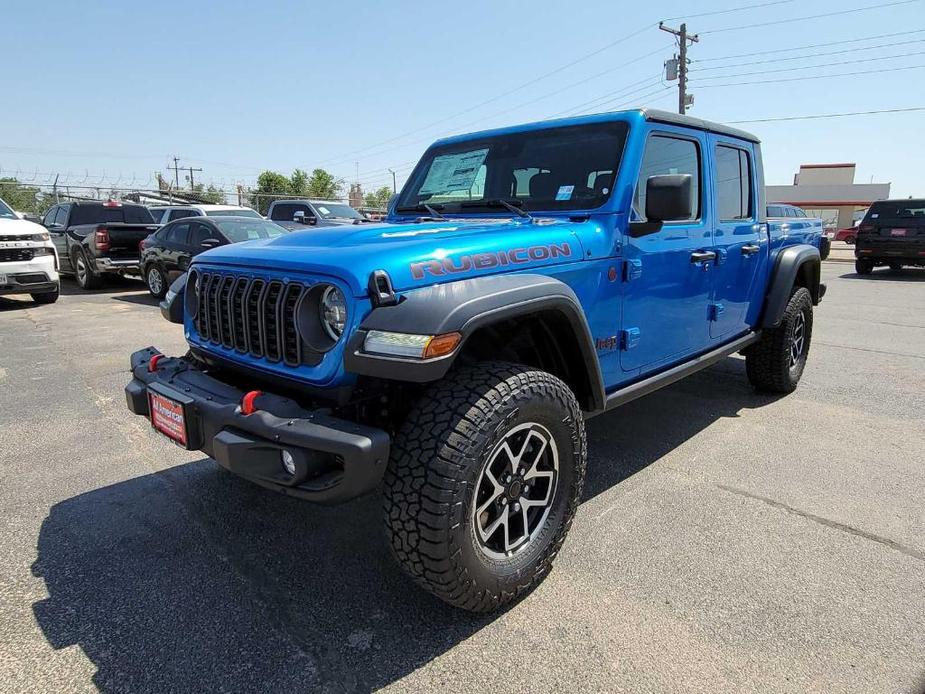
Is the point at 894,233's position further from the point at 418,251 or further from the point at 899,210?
the point at 418,251

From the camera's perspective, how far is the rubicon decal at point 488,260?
7.10 ft

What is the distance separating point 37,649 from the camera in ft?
6.78

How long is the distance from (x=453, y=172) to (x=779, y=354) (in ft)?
9.79

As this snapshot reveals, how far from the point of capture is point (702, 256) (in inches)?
138

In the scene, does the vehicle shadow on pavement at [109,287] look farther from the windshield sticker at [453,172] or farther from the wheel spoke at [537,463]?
the wheel spoke at [537,463]

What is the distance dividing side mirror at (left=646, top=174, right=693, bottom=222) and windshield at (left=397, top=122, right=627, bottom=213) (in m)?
0.23

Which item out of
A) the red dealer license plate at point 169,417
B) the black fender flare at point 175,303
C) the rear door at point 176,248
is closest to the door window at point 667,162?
the red dealer license plate at point 169,417

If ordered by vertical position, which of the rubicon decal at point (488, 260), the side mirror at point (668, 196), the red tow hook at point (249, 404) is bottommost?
the red tow hook at point (249, 404)

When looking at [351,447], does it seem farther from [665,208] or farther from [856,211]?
[856,211]

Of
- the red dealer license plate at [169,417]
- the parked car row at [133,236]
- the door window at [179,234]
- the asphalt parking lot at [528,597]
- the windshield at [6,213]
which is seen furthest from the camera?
the door window at [179,234]

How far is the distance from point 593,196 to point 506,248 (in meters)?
0.81

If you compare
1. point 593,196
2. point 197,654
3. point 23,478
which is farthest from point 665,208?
point 23,478

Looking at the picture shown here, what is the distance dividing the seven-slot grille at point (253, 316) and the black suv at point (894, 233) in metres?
16.3

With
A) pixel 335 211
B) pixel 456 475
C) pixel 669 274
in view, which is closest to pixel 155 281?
pixel 335 211
